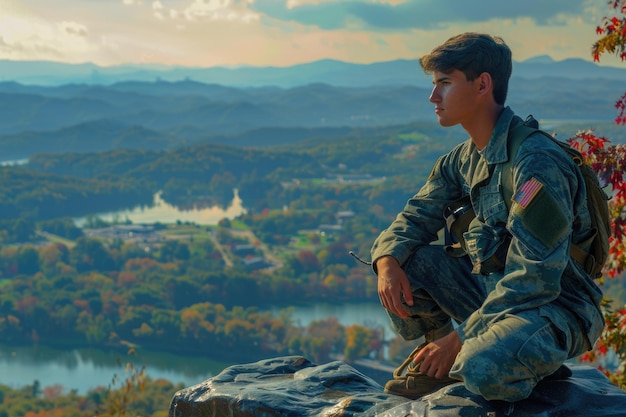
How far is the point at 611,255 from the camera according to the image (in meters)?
5.59

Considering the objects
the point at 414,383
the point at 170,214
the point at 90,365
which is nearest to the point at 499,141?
the point at 414,383

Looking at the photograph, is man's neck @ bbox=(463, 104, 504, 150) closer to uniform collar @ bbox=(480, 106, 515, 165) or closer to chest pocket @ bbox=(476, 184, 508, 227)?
uniform collar @ bbox=(480, 106, 515, 165)

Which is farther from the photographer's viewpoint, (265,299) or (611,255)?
(265,299)

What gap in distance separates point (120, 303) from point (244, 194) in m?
32.1

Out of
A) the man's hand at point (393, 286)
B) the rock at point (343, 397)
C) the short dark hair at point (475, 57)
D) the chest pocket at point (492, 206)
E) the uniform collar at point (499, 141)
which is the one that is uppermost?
the short dark hair at point (475, 57)

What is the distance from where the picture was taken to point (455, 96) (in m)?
2.89

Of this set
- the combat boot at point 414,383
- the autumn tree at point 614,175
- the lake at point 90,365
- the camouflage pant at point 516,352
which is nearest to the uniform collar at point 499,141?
the camouflage pant at point 516,352

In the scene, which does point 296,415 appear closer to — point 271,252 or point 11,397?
point 11,397

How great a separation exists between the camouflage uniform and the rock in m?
0.11

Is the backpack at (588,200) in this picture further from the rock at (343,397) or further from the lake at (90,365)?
the lake at (90,365)

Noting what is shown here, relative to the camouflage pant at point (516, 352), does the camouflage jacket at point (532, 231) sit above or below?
above

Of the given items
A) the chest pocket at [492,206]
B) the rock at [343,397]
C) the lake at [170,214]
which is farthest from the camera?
the lake at [170,214]

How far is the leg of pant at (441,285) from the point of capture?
303cm

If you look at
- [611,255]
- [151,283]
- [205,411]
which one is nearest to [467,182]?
[205,411]
